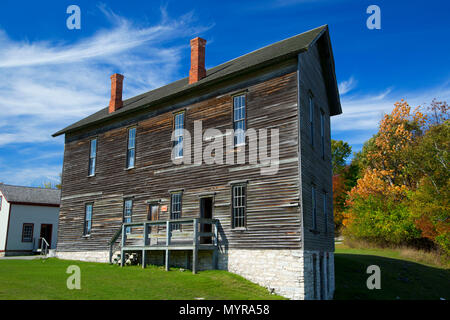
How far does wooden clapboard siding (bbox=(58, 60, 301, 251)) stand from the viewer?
16297 millimetres

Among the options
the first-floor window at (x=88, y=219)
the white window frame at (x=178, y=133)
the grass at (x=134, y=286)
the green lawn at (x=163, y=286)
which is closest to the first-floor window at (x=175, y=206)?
the white window frame at (x=178, y=133)

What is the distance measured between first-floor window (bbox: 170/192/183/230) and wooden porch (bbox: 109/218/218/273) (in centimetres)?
39

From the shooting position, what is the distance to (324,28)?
19828mm

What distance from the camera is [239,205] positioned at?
57.6ft

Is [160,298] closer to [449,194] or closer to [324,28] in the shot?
[324,28]

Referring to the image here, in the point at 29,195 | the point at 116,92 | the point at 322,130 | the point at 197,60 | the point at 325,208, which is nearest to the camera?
the point at 325,208

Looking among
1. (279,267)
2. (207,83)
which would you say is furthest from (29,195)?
(279,267)

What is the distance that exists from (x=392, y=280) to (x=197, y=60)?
17246 millimetres

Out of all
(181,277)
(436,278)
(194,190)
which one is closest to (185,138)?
(194,190)

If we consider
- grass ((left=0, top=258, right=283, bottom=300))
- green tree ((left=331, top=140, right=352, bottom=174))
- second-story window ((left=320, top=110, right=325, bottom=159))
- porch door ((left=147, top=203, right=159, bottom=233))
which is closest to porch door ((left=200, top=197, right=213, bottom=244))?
grass ((left=0, top=258, right=283, bottom=300))

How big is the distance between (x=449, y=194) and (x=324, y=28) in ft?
53.5

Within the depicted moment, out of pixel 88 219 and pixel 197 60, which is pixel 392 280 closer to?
pixel 197 60

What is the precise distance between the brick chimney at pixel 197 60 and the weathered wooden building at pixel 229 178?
0.05 meters

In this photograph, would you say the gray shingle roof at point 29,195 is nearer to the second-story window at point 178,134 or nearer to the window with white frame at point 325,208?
the second-story window at point 178,134
